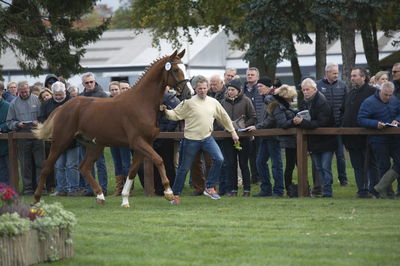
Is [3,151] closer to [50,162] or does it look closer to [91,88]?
[91,88]

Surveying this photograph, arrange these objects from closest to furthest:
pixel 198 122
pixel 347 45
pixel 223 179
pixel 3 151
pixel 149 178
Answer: pixel 198 122, pixel 149 178, pixel 223 179, pixel 3 151, pixel 347 45

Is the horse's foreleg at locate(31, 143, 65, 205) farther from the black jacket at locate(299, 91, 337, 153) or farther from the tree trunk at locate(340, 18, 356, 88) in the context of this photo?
the tree trunk at locate(340, 18, 356, 88)

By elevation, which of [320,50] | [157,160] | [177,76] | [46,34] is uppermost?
[46,34]

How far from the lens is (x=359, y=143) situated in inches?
566

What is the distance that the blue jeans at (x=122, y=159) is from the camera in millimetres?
16422

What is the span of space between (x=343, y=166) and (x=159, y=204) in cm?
484

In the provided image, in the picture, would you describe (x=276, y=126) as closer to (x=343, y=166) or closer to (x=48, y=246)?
(x=343, y=166)

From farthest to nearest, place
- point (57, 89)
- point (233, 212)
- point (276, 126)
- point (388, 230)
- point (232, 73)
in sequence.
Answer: point (232, 73) → point (57, 89) → point (276, 126) → point (233, 212) → point (388, 230)

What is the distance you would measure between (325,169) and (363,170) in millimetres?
636

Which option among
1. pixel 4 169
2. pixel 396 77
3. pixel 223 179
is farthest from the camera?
pixel 4 169

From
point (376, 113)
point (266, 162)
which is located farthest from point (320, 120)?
point (266, 162)

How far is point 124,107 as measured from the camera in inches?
542

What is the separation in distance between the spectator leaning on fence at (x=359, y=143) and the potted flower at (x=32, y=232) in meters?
6.66

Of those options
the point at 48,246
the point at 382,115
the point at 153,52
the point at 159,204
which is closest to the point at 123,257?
the point at 48,246
